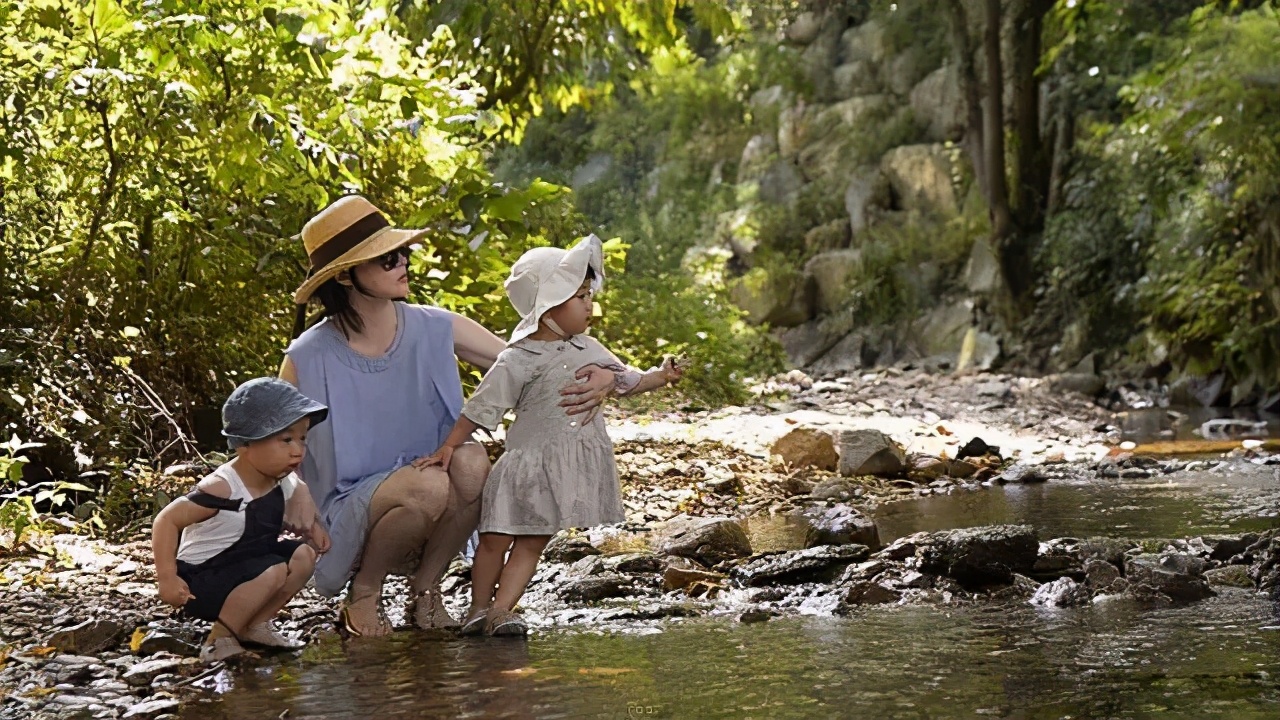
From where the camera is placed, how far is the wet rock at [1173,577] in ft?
13.8

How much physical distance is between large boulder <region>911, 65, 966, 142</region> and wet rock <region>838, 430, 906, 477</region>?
1603cm

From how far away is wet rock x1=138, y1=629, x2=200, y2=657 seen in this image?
3.98m

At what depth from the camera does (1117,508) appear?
6805mm

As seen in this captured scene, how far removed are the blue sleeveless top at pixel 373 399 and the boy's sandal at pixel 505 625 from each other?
0.57 metres

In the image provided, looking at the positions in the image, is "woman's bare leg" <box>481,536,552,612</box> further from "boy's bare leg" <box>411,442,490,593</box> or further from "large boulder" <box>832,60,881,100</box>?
→ "large boulder" <box>832,60,881,100</box>

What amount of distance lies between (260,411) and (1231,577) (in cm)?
297

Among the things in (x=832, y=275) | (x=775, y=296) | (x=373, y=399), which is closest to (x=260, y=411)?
(x=373, y=399)

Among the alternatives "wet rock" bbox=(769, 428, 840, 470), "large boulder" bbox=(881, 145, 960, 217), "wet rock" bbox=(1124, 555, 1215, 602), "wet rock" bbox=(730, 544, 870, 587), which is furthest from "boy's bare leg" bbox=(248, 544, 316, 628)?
"large boulder" bbox=(881, 145, 960, 217)

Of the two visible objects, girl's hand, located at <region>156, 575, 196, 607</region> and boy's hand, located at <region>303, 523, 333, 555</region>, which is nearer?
girl's hand, located at <region>156, 575, 196, 607</region>

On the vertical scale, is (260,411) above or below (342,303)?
below

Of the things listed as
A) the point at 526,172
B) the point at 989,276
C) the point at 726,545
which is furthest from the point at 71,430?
the point at 526,172

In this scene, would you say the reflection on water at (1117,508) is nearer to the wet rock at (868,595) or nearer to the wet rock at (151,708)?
the wet rock at (868,595)

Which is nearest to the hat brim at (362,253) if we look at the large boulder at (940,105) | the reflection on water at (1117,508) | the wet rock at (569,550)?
the wet rock at (569,550)

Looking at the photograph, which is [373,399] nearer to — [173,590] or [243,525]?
[243,525]
